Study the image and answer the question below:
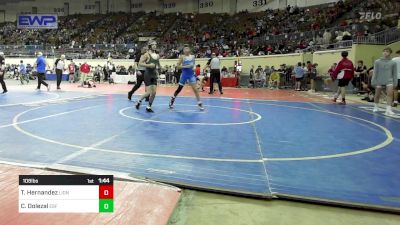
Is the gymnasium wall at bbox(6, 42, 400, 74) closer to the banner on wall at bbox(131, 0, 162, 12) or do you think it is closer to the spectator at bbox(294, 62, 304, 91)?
the spectator at bbox(294, 62, 304, 91)

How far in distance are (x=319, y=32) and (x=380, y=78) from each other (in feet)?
46.4

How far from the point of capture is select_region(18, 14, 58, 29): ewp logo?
119ft

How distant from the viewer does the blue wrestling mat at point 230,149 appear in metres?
3.85

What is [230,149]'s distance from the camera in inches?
213

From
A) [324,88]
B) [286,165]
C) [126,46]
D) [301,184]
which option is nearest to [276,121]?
[286,165]

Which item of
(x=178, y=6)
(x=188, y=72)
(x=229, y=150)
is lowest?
(x=229, y=150)

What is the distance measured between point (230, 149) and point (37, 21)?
38003mm

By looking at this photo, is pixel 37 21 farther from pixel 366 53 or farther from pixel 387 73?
pixel 387 73

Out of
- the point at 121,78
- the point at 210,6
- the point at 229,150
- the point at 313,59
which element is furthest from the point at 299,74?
the point at 210,6

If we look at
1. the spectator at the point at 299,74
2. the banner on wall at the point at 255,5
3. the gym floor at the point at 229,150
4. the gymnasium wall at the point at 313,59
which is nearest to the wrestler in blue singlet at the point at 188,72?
the gym floor at the point at 229,150

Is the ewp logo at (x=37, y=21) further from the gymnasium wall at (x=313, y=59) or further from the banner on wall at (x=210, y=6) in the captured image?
the banner on wall at (x=210, y=6)
